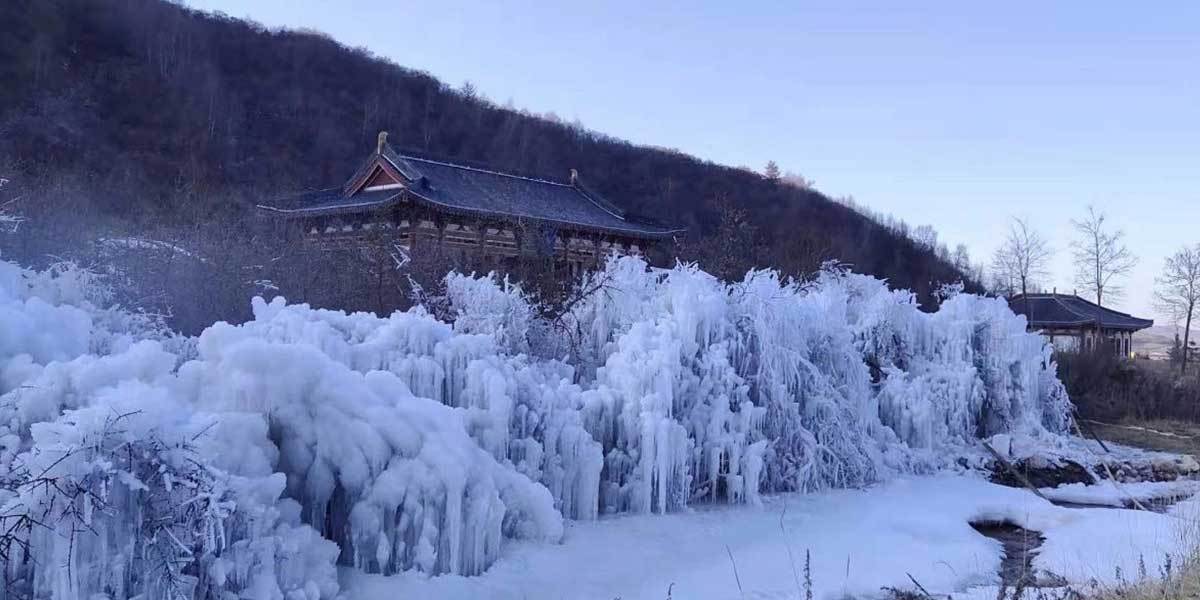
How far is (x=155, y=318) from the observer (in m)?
7.99

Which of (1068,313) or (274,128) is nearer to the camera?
(1068,313)

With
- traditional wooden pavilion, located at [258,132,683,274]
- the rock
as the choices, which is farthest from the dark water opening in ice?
traditional wooden pavilion, located at [258,132,683,274]

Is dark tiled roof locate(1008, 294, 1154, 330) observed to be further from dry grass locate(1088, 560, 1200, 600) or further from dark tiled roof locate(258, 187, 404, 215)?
dry grass locate(1088, 560, 1200, 600)

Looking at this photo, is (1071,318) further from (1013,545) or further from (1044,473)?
(1013,545)

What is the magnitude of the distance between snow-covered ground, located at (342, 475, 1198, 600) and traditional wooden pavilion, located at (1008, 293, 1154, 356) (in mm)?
24475

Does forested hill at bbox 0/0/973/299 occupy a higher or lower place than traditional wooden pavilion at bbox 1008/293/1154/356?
higher

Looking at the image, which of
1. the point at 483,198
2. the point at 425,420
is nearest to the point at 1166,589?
the point at 425,420

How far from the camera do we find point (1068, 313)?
30.5 m

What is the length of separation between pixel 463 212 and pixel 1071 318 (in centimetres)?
2415

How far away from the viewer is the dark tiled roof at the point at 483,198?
18.3 m

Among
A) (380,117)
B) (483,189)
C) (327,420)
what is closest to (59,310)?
(327,420)

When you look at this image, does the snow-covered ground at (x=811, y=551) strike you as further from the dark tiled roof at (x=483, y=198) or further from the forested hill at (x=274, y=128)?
the dark tiled roof at (x=483, y=198)

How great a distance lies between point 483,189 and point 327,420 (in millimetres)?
16506

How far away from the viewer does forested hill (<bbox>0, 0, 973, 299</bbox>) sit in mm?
33844
